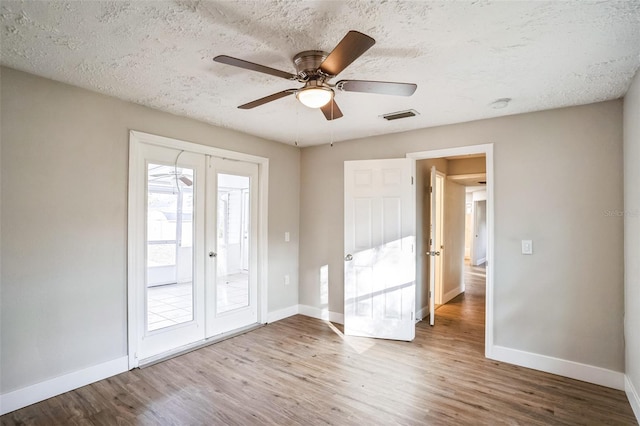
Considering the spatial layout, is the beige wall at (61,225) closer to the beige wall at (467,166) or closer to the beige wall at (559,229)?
the beige wall at (559,229)

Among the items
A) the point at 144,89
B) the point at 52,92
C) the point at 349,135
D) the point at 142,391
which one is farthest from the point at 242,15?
the point at 142,391

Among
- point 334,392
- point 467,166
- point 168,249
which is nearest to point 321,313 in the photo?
point 334,392

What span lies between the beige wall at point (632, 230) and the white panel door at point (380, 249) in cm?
183

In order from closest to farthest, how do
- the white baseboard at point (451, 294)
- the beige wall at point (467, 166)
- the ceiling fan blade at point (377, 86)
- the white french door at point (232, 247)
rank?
1. the ceiling fan blade at point (377, 86)
2. the white french door at point (232, 247)
3. the beige wall at point (467, 166)
4. the white baseboard at point (451, 294)

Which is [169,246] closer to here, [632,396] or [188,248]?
[188,248]

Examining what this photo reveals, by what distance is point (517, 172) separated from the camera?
3232 mm

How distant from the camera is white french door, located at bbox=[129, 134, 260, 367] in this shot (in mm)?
3092

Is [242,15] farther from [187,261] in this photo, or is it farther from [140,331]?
[140,331]

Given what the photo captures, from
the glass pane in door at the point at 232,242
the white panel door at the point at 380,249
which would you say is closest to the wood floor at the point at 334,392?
the white panel door at the point at 380,249

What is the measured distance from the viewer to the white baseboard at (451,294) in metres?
5.37

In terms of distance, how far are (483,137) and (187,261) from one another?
3.49 m

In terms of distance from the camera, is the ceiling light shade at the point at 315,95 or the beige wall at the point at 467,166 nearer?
the ceiling light shade at the point at 315,95

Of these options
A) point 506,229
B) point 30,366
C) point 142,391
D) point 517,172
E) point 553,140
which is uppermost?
point 553,140

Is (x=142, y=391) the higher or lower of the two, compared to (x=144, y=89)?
lower
